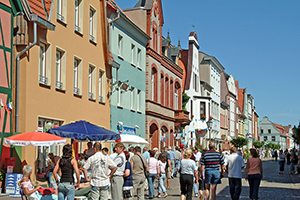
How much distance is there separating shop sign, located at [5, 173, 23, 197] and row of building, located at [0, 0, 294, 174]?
980 mm

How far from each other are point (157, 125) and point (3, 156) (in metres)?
19.1

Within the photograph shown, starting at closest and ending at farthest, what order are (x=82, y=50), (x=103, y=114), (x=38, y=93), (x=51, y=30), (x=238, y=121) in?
(x=38, y=93), (x=51, y=30), (x=82, y=50), (x=103, y=114), (x=238, y=121)

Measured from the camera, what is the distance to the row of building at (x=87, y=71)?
15.7 m

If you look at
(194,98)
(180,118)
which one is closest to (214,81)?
(194,98)

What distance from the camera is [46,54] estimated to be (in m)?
17.7

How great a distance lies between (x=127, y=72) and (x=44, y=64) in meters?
10.5

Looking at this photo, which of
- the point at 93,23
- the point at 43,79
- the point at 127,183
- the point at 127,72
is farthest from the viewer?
the point at 127,72

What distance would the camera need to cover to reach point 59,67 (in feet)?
61.9

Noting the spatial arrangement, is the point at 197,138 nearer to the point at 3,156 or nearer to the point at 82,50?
the point at 82,50

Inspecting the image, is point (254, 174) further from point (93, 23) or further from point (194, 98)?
point (194, 98)

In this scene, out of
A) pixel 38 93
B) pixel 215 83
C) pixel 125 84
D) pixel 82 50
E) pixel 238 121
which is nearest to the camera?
pixel 38 93

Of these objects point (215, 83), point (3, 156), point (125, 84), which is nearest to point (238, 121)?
point (215, 83)

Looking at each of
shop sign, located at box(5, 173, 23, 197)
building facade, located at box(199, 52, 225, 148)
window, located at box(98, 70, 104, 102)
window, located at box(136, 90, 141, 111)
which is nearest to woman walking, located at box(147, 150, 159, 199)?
shop sign, located at box(5, 173, 23, 197)

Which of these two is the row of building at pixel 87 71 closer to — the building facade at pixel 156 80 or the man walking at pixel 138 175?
the building facade at pixel 156 80
